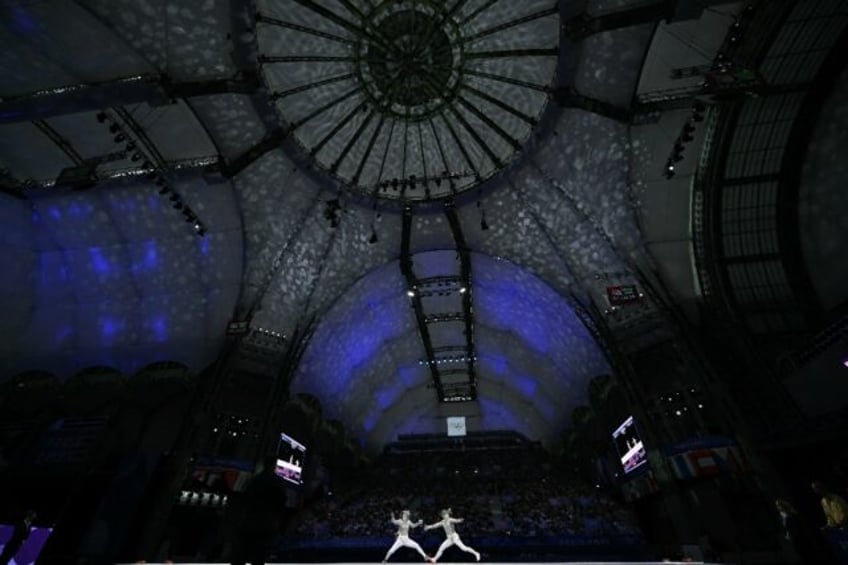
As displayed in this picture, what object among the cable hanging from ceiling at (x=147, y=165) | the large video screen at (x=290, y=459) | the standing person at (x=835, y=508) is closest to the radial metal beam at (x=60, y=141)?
the cable hanging from ceiling at (x=147, y=165)

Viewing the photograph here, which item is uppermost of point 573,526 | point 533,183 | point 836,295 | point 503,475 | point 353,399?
point 533,183

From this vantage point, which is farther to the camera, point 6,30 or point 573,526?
point 573,526

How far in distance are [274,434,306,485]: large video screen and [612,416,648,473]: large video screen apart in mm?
19570

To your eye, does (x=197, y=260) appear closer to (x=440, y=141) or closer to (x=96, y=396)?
(x=96, y=396)

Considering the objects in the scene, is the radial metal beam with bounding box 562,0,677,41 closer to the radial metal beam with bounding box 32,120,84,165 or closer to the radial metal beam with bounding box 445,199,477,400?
the radial metal beam with bounding box 445,199,477,400

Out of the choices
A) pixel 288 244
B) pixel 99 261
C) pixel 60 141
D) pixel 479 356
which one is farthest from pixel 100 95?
pixel 479 356

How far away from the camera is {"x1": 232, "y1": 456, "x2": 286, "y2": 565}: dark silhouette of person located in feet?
15.8

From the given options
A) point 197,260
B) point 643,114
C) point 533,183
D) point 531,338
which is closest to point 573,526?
point 531,338

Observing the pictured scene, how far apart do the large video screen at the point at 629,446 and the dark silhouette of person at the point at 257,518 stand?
20106mm

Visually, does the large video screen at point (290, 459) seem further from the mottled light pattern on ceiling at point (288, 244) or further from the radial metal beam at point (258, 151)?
the radial metal beam at point (258, 151)

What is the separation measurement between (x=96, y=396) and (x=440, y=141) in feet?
81.6

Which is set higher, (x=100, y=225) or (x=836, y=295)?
(x=100, y=225)

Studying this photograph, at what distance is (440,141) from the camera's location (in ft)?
70.4

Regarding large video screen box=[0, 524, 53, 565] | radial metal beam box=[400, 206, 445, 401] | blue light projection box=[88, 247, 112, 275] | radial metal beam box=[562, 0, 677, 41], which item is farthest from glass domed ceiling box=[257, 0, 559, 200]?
large video screen box=[0, 524, 53, 565]
